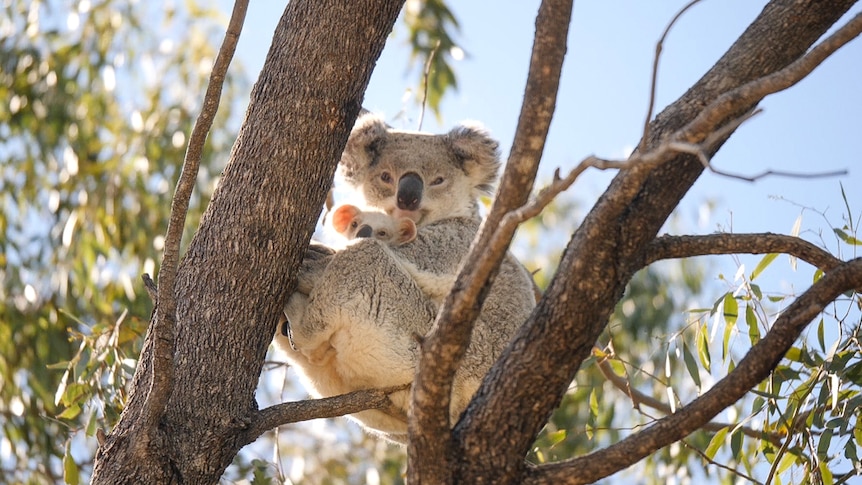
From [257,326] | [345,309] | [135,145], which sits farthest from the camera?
[135,145]

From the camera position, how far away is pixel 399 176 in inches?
143

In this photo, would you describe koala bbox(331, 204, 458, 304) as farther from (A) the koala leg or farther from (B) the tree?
(B) the tree

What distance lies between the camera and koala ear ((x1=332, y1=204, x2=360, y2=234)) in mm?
3404

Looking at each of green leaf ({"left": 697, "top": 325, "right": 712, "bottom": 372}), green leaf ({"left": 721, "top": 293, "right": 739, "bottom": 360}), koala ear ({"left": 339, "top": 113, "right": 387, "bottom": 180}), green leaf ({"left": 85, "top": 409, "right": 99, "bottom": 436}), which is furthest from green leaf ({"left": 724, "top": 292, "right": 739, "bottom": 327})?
green leaf ({"left": 85, "top": 409, "right": 99, "bottom": 436})

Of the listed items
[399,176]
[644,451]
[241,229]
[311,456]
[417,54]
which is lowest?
[644,451]

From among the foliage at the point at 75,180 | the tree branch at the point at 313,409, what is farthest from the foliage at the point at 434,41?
the tree branch at the point at 313,409

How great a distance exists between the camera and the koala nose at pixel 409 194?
355cm

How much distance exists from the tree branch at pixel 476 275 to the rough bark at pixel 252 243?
68 centimetres

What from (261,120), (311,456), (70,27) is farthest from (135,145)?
(261,120)

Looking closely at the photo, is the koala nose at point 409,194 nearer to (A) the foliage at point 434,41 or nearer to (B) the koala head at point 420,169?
(B) the koala head at point 420,169

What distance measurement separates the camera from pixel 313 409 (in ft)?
8.47

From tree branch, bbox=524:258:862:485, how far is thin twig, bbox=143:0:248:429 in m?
0.74

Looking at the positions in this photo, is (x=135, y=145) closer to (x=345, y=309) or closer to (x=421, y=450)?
(x=345, y=309)

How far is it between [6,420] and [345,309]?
10.1ft
